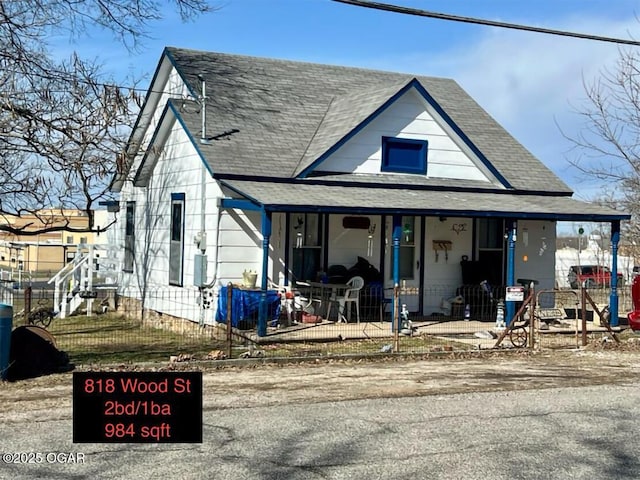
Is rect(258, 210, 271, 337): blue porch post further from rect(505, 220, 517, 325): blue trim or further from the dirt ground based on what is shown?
rect(505, 220, 517, 325): blue trim

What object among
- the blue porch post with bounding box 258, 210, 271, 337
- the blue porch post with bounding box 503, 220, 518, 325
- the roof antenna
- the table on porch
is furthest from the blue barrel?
the blue porch post with bounding box 503, 220, 518, 325

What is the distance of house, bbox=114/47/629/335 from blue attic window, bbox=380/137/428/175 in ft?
0.10

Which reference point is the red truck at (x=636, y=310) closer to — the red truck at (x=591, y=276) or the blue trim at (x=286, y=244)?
the blue trim at (x=286, y=244)

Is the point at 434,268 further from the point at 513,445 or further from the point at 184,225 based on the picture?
the point at 513,445

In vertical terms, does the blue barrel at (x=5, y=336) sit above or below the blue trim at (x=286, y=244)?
below

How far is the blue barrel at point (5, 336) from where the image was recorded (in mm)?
11172

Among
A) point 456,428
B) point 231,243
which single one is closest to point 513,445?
point 456,428

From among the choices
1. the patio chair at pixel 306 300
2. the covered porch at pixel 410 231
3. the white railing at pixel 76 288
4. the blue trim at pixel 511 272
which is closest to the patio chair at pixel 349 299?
the patio chair at pixel 306 300

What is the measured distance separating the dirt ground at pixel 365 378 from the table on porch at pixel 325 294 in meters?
3.79

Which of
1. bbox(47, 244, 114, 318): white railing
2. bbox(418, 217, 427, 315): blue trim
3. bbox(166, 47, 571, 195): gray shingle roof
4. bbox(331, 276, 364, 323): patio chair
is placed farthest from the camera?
bbox(47, 244, 114, 318): white railing

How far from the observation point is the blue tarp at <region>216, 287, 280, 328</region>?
53.8 ft

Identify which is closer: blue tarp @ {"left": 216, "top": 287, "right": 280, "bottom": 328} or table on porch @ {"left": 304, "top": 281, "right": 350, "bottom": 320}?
blue tarp @ {"left": 216, "top": 287, "right": 280, "bottom": 328}

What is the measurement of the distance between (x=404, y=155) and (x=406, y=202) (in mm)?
2298

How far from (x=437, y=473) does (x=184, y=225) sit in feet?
42.2
